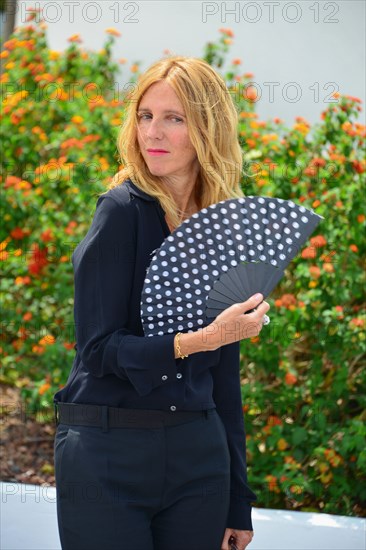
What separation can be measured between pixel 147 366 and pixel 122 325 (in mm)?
116

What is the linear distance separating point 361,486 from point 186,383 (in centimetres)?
240

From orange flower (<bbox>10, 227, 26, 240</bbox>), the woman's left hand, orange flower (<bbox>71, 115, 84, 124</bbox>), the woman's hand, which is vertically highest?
orange flower (<bbox>71, 115, 84, 124</bbox>)

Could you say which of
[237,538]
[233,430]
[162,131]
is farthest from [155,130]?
[237,538]

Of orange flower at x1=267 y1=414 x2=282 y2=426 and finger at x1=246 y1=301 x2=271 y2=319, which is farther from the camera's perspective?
orange flower at x1=267 y1=414 x2=282 y2=426

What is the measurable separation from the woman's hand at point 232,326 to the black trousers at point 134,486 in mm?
213

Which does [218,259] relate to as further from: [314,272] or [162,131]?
[314,272]

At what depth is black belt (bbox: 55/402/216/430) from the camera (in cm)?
207

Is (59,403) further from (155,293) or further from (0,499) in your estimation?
(0,499)

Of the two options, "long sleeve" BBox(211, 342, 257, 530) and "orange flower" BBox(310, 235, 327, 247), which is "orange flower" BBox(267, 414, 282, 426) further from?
"long sleeve" BBox(211, 342, 257, 530)

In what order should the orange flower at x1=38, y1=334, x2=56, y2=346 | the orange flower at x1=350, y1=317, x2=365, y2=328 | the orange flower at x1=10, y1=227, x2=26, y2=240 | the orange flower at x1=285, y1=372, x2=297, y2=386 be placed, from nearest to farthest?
the orange flower at x1=350, y1=317, x2=365, y2=328 → the orange flower at x1=285, y1=372, x2=297, y2=386 → the orange flower at x1=38, y1=334, x2=56, y2=346 → the orange flower at x1=10, y1=227, x2=26, y2=240

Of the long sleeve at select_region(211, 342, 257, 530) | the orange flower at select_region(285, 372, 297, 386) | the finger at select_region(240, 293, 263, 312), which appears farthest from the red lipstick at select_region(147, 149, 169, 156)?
the orange flower at select_region(285, 372, 297, 386)

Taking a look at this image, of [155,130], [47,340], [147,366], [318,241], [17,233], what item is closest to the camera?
[147,366]

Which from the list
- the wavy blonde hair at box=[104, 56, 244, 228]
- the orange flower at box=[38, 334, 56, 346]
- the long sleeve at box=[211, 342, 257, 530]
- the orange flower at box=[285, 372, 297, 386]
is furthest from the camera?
the orange flower at box=[38, 334, 56, 346]

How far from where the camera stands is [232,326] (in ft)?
6.68
